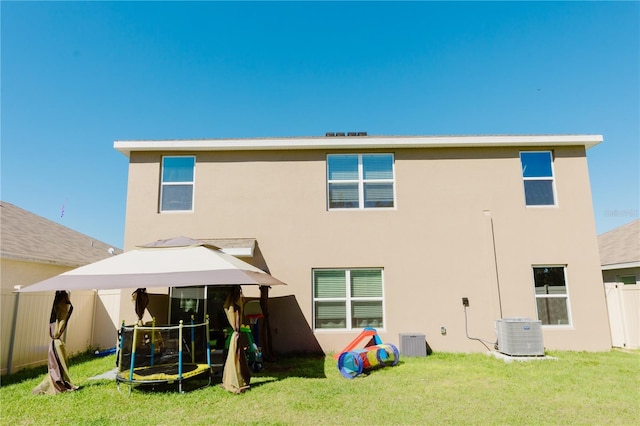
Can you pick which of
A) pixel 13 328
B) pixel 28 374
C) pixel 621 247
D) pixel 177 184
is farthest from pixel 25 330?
pixel 621 247

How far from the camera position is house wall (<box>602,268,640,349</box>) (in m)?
10.6

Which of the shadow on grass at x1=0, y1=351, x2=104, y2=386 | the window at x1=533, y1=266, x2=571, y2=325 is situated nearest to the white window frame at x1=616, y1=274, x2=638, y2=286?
Result: the window at x1=533, y1=266, x2=571, y2=325

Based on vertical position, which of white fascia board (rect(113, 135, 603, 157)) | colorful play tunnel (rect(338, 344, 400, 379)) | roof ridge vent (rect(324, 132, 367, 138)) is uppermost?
roof ridge vent (rect(324, 132, 367, 138))

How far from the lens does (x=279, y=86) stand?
14969 millimetres

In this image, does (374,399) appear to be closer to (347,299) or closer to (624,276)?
(347,299)

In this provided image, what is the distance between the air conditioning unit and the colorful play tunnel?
9.94 ft

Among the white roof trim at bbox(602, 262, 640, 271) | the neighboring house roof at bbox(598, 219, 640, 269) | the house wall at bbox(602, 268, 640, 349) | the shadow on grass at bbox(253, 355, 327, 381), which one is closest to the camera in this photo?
the shadow on grass at bbox(253, 355, 327, 381)

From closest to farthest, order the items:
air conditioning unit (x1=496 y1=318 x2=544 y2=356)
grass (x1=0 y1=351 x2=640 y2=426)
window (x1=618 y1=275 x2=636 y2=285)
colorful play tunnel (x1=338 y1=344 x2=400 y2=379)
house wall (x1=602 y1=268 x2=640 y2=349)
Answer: grass (x1=0 y1=351 x2=640 y2=426), colorful play tunnel (x1=338 y1=344 x2=400 y2=379), air conditioning unit (x1=496 y1=318 x2=544 y2=356), house wall (x1=602 y1=268 x2=640 y2=349), window (x1=618 y1=275 x2=636 y2=285)

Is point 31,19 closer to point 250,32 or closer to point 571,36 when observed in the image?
point 250,32

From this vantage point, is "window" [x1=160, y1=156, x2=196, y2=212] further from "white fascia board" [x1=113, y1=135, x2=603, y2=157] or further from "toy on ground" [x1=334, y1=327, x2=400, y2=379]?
"toy on ground" [x1=334, y1=327, x2=400, y2=379]

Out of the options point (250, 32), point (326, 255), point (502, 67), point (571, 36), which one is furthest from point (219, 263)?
point (571, 36)

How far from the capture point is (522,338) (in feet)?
30.0

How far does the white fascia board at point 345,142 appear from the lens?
1084 cm

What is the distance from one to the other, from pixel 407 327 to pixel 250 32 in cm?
1106
